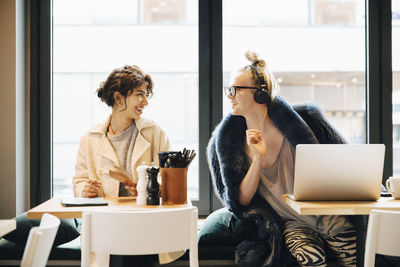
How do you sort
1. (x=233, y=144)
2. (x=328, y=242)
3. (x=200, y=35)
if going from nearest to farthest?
(x=328, y=242) < (x=233, y=144) < (x=200, y=35)

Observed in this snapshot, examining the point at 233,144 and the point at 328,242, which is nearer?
the point at 328,242

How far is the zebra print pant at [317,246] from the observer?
214 cm

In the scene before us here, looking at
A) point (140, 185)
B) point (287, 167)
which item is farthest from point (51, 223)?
point (287, 167)

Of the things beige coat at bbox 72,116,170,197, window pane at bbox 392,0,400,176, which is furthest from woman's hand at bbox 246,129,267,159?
window pane at bbox 392,0,400,176

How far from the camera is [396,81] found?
130 inches

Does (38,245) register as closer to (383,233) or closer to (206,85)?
(383,233)

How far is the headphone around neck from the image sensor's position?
8.15 ft

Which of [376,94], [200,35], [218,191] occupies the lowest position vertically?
[218,191]

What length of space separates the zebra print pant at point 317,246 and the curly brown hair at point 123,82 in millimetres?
1191

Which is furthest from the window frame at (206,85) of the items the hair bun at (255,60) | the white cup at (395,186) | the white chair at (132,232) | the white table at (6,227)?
the white chair at (132,232)

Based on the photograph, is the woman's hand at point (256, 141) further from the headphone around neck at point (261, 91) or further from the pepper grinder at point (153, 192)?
the pepper grinder at point (153, 192)

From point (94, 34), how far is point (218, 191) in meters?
1.57

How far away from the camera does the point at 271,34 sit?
3291 millimetres

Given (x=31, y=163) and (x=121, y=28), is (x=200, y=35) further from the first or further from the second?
(x=31, y=163)
